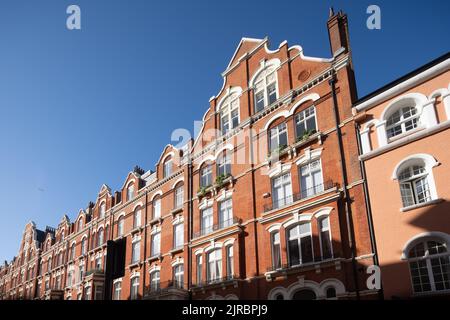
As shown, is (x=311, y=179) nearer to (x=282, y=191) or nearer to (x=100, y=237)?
(x=282, y=191)

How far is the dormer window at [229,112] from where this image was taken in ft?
92.1

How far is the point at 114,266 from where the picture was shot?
7.45 metres

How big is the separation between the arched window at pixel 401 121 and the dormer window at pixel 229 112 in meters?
11.4

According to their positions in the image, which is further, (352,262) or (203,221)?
(203,221)

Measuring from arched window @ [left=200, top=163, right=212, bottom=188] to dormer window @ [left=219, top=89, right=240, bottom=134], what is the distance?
9.12 feet

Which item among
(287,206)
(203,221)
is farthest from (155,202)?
(287,206)

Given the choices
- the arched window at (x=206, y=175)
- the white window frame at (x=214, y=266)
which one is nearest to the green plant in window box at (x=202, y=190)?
the arched window at (x=206, y=175)

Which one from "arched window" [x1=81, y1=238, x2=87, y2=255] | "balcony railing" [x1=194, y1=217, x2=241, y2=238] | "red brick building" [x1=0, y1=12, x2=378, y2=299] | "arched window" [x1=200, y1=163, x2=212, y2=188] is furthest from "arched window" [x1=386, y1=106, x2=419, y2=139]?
"arched window" [x1=81, y1=238, x2=87, y2=255]

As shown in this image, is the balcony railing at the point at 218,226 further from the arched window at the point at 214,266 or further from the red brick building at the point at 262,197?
the arched window at the point at 214,266

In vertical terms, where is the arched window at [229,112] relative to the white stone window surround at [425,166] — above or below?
above

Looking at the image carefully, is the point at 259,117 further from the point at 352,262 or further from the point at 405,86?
the point at 352,262
